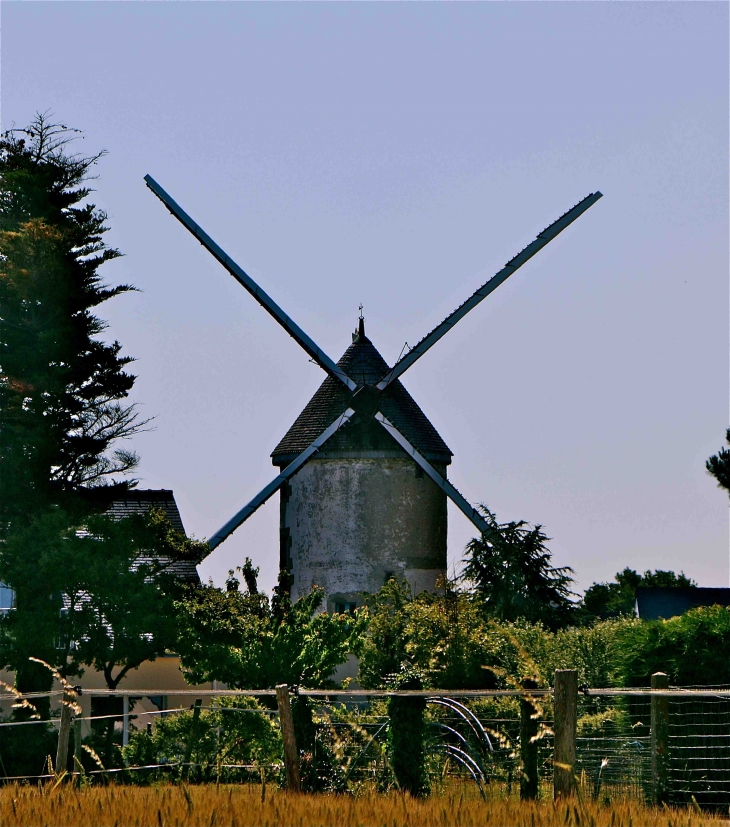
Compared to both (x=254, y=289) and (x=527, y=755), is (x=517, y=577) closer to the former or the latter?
(x=254, y=289)

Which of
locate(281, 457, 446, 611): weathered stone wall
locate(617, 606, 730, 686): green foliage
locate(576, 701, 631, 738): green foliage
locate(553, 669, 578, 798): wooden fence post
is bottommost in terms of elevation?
locate(576, 701, 631, 738): green foliage

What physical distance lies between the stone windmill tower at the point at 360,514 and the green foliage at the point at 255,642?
6809 millimetres

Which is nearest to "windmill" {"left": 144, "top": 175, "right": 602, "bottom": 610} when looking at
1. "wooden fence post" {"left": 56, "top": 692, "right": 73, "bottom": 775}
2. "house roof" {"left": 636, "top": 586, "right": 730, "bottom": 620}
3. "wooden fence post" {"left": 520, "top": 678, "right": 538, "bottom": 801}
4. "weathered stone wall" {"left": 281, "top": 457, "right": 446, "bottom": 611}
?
"weathered stone wall" {"left": 281, "top": 457, "right": 446, "bottom": 611}

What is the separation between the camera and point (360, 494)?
36.5m

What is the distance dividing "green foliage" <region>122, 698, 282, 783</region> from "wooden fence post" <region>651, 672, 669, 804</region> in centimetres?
632

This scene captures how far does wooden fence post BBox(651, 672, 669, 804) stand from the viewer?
12789 mm

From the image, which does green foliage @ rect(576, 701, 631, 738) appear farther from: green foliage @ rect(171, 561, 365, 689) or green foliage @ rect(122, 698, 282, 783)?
green foliage @ rect(171, 561, 365, 689)

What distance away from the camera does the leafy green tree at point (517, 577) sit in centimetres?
3434

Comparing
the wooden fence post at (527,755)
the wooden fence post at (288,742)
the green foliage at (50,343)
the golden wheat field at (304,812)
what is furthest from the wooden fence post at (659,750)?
the green foliage at (50,343)

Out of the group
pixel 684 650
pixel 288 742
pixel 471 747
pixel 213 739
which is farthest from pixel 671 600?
pixel 288 742

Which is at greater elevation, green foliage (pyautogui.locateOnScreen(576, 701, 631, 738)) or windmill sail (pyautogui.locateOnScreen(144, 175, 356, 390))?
windmill sail (pyautogui.locateOnScreen(144, 175, 356, 390))

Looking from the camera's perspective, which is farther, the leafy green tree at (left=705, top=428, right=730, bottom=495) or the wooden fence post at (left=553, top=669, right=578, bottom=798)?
the leafy green tree at (left=705, top=428, right=730, bottom=495)

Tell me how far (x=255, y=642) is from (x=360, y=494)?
10.8 meters

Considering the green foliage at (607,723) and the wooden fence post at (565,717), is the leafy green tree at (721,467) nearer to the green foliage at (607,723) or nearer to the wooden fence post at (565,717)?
the green foliage at (607,723)
